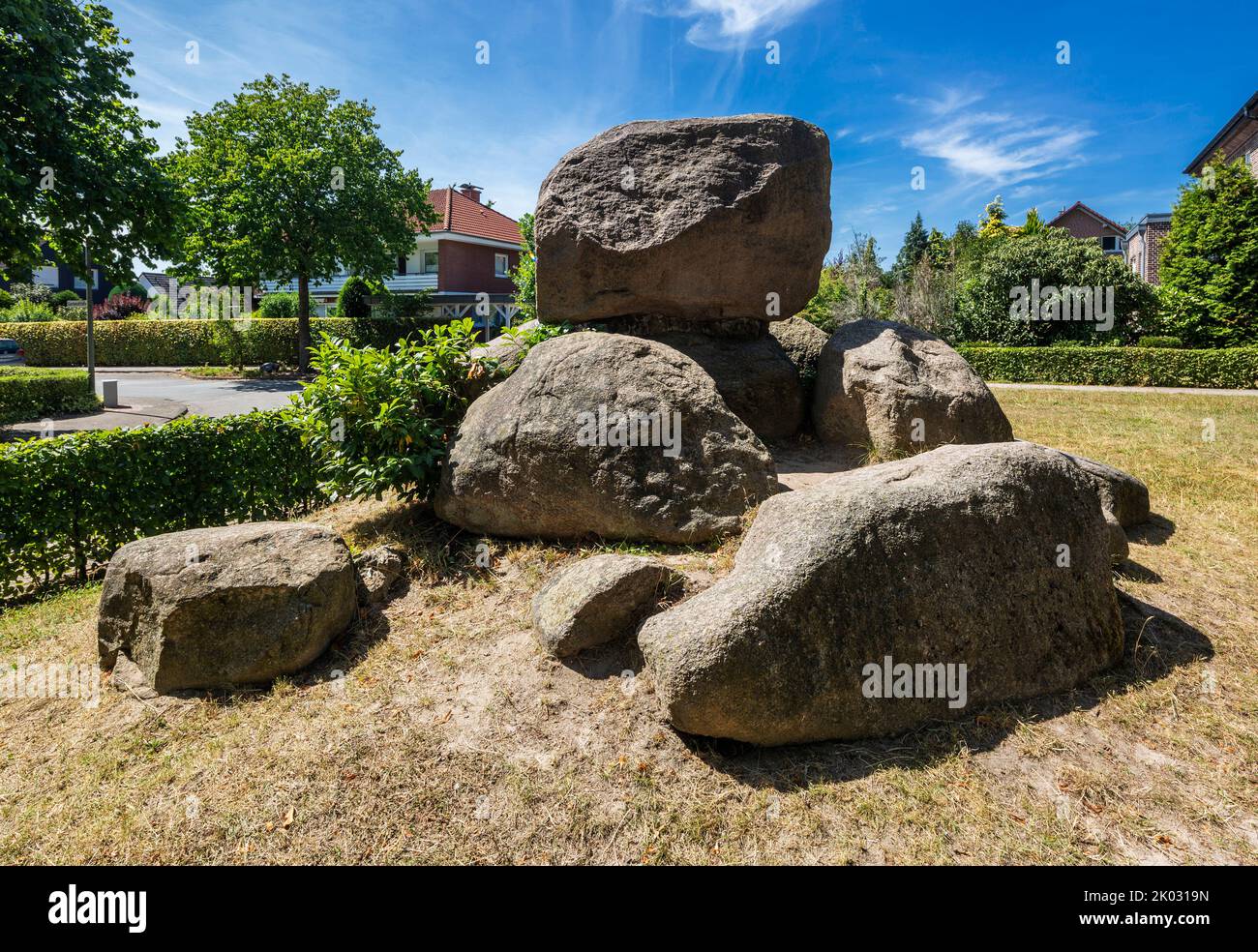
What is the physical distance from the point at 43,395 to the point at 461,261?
22581 mm

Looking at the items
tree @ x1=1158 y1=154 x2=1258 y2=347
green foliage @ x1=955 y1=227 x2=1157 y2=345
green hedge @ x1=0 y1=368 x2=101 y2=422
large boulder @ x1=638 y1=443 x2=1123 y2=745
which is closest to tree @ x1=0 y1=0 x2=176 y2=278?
green hedge @ x1=0 y1=368 x2=101 y2=422

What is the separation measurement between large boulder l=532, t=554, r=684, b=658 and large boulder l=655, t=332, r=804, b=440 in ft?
13.7

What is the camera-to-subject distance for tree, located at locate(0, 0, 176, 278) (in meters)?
13.2

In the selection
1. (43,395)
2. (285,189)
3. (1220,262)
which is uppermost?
(285,189)

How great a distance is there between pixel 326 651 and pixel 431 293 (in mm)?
35801

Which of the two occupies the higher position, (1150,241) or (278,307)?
(1150,241)

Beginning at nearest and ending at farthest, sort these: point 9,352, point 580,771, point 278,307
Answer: point 580,771
point 9,352
point 278,307

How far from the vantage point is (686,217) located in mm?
8078

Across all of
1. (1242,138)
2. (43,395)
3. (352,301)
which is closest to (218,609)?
(43,395)

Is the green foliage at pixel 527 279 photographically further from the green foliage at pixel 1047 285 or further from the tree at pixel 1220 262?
the tree at pixel 1220 262

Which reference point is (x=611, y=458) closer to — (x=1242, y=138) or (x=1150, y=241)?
(x=1242, y=138)

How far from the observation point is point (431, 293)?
38.2 metres

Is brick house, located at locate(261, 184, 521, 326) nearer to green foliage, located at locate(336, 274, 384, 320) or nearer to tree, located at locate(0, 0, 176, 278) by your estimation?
green foliage, located at locate(336, 274, 384, 320)

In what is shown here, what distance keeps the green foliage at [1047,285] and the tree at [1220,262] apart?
1.31 m
